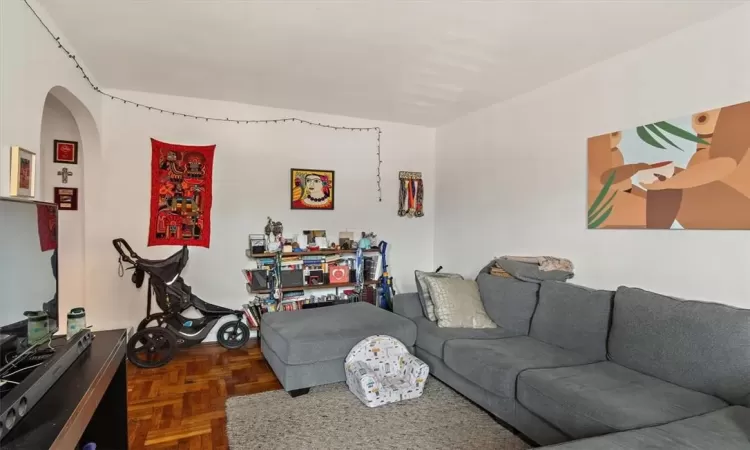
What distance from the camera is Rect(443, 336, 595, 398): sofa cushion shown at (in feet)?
7.66

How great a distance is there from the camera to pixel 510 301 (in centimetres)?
319

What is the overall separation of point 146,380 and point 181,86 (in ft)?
8.11

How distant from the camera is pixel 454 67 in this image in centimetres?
317

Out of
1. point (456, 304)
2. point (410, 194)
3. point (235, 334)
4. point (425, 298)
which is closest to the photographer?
point (456, 304)

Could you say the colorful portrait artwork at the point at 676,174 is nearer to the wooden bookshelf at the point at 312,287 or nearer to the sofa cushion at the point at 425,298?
the sofa cushion at the point at 425,298

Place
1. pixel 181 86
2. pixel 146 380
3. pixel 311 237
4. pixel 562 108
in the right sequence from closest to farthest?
Answer: pixel 146 380
pixel 562 108
pixel 181 86
pixel 311 237

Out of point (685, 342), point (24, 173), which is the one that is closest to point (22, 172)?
point (24, 173)

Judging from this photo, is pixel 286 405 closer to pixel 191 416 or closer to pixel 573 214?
pixel 191 416

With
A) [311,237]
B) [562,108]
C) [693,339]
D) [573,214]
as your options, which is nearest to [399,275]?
[311,237]


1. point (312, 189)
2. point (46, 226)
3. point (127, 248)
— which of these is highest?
point (312, 189)

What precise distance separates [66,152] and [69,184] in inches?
11.6

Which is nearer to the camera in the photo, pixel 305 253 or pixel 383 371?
pixel 383 371

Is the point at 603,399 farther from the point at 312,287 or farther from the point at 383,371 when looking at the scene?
the point at 312,287

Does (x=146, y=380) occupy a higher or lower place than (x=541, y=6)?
lower
